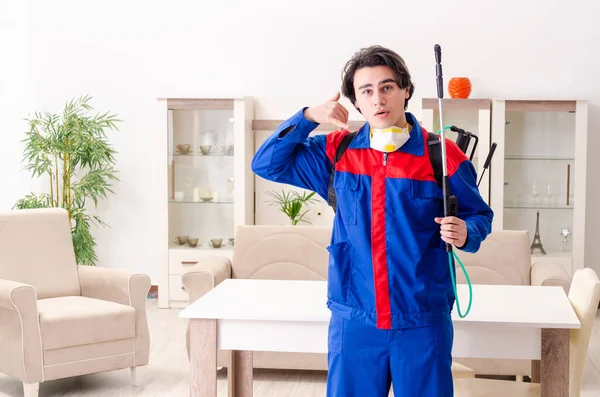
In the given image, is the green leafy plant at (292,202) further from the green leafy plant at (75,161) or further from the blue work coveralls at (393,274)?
the blue work coveralls at (393,274)

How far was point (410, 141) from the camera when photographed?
2057 mm

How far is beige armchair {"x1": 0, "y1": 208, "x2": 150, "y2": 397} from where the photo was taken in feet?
12.0

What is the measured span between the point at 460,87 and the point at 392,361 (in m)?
4.15

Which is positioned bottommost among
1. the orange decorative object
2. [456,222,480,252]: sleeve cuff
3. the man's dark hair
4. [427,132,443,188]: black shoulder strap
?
[456,222,480,252]: sleeve cuff

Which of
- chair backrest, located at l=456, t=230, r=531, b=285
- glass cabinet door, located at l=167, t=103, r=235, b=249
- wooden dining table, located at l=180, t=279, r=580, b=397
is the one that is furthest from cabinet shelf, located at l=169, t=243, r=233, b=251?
wooden dining table, located at l=180, t=279, r=580, b=397

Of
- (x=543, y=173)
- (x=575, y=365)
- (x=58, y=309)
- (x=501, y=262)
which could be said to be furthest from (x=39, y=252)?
(x=543, y=173)

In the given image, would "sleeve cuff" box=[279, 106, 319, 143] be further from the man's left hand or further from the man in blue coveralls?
the man's left hand

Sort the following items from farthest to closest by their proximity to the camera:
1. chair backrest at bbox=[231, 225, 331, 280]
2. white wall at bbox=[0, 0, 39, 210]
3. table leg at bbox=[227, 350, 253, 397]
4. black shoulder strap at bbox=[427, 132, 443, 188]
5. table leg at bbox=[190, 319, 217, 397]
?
white wall at bbox=[0, 0, 39, 210] → chair backrest at bbox=[231, 225, 331, 280] → table leg at bbox=[227, 350, 253, 397] → table leg at bbox=[190, 319, 217, 397] → black shoulder strap at bbox=[427, 132, 443, 188]

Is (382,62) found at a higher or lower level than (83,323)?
higher

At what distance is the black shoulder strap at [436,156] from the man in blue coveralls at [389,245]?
17 mm

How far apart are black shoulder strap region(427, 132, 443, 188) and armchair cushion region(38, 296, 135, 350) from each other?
7.58ft

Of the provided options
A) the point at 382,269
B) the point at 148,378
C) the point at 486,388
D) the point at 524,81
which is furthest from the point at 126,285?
the point at 524,81

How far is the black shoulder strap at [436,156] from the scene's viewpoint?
6.64 ft

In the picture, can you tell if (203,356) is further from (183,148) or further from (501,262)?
(183,148)
